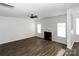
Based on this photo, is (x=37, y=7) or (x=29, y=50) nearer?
(x=37, y=7)

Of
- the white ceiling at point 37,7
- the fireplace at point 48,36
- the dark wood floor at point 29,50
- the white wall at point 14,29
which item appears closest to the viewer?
the white ceiling at point 37,7

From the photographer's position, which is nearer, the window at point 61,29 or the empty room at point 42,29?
the empty room at point 42,29

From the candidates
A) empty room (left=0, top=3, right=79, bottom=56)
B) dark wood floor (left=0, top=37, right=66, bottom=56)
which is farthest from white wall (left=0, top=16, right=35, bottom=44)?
dark wood floor (left=0, top=37, right=66, bottom=56)

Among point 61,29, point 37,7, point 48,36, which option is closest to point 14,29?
point 48,36

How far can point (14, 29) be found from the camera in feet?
20.0

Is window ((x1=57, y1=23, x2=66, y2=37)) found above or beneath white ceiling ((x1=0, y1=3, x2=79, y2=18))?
Result: beneath

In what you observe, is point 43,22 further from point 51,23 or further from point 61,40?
point 61,40

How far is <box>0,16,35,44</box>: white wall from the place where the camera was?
5.27 meters

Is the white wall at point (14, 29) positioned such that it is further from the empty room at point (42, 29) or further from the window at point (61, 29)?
the window at point (61, 29)

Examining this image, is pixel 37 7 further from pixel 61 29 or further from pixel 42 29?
pixel 42 29

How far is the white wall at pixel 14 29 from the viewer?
527cm

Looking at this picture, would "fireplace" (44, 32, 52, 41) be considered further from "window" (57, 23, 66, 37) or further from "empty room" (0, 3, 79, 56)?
"window" (57, 23, 66, 37)

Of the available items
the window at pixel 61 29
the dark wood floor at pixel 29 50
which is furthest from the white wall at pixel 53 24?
the dark wood floor at pixel 29 50

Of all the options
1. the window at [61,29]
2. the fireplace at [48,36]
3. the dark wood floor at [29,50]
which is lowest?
the dark wood floor at [29,50]
